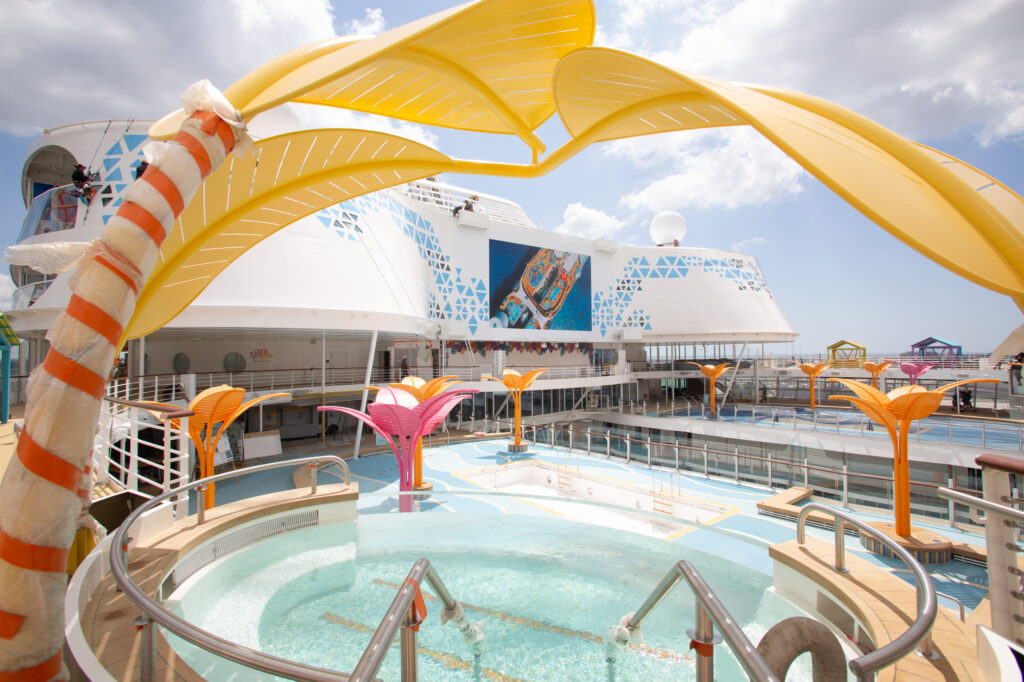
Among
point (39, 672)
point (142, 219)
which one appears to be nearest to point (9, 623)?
point (39, 672)

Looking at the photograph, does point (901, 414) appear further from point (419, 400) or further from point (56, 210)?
point (56, 210)

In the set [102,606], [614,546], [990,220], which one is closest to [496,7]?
[990,220]

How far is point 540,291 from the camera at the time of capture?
1012 inches

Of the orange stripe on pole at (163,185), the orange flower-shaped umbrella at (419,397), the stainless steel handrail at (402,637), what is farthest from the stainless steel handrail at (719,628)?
the orange flower-shaped umbrella at (419,397)

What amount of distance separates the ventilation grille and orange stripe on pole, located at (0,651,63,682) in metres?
1.72

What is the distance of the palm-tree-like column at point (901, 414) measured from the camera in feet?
27.4

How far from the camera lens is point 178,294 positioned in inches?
164

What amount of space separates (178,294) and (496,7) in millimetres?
3508

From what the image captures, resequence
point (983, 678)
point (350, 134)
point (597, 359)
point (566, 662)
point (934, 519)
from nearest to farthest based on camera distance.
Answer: point (983, 678) < point (566, 662) < point (350, 134) < point (934, 519) < point (597, 359)

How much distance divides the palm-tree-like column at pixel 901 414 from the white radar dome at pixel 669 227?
25.3m

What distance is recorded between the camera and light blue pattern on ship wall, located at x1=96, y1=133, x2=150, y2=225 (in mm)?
12484

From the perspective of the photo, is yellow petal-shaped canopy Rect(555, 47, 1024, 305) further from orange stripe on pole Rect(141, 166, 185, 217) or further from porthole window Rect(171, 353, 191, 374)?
porthole window Rect(171, 353, 191, 374)

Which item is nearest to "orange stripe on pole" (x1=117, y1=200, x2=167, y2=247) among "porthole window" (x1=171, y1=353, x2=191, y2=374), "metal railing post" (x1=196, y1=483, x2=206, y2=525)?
"metal railing post" (x1=196, y1=483, x2=206, y2=525)

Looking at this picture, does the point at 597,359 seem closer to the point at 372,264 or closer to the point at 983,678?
the point at 372,264
